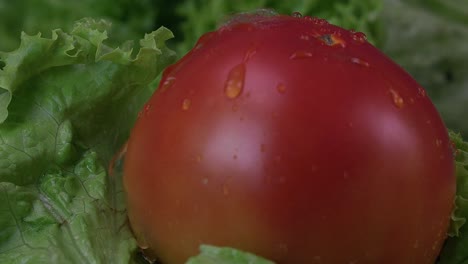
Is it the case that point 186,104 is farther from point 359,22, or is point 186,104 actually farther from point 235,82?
point 359,22

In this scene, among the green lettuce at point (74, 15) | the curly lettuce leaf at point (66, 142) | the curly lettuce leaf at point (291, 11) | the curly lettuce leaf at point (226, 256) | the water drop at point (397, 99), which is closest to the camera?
the curly lettuce leaf at point (226, 256)

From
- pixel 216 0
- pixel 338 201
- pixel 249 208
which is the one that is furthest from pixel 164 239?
pixel 216 0

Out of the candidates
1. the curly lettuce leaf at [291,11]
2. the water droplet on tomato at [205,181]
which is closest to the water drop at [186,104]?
the water droplet on tomato at [205,181]

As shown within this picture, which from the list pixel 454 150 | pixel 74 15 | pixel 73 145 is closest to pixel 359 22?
pixel 454 150

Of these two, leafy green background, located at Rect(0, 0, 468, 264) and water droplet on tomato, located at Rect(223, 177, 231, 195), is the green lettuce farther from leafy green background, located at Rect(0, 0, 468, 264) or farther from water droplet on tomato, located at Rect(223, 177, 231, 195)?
water droplet on tomato, located at Rect(223, 177, 231, 195)

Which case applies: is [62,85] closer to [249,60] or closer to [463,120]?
[249,60]

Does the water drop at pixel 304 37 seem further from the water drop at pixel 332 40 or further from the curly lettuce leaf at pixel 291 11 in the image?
the curly lettuce leaf at pixel 291 11
